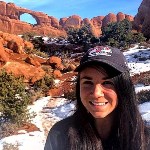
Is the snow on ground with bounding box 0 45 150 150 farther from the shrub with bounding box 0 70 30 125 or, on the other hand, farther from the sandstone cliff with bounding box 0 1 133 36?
the sandstone cliff with bounding box 0 1 133 36

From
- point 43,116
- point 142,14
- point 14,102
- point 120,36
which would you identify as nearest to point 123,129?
point 14,102

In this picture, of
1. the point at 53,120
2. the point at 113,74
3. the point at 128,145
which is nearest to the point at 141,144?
the point at 128,145

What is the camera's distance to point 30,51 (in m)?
27.6

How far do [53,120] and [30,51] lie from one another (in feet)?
56.3

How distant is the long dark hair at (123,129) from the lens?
7.03ft

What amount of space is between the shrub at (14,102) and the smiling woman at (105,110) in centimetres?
794

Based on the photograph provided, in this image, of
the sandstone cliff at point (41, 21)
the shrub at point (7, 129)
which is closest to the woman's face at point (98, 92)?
the shrub at point (7, 129)

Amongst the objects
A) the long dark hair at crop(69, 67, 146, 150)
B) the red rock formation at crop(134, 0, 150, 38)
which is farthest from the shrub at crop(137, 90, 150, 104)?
the red rock formation at crop(134, 0, 150, 38)

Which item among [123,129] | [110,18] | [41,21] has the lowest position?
[123,129]

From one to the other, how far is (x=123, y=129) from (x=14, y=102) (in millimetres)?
8585

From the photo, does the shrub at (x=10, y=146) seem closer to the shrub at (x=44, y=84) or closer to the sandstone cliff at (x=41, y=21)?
the shrub at (x=44, y=84)

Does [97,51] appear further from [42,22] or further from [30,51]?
[42,22]

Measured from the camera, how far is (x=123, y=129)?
2215 millimetres

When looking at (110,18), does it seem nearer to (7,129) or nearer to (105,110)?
(7,129)
